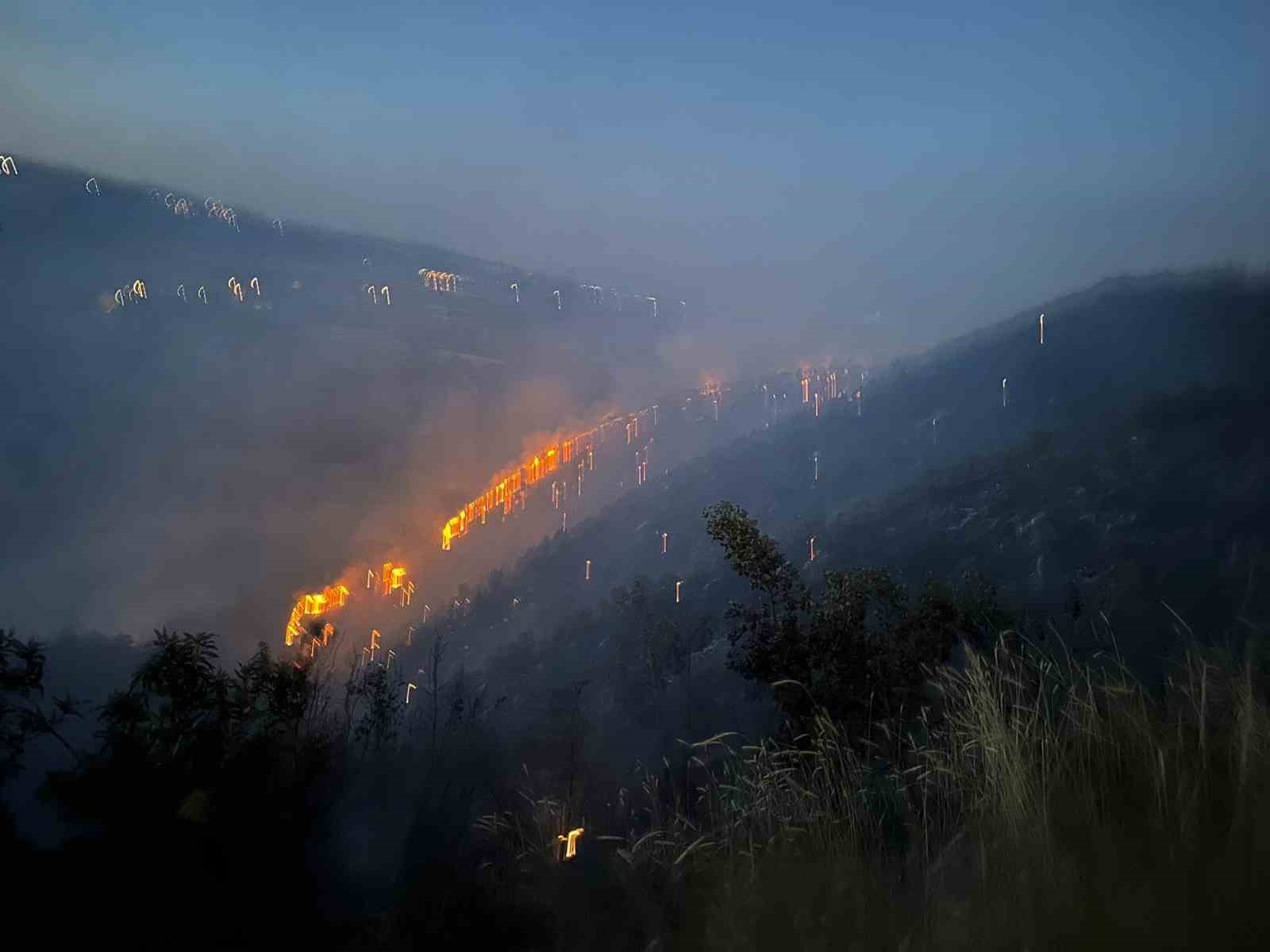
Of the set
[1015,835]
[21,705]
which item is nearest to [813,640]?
[1015,835]

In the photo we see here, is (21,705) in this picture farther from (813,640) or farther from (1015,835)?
(813,640)

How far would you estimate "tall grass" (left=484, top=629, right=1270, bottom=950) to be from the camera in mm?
2768

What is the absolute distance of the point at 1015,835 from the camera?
3348mm

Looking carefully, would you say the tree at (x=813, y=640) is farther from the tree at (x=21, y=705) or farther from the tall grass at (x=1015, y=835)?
the tree at (x=21, y=705)

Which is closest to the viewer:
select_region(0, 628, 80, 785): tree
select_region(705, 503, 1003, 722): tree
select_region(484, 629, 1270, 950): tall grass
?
select_region(484, 629, 1270, 950): tall grass

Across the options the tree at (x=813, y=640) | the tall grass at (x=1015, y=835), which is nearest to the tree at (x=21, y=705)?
the tall grass at (x=1015, y=835)

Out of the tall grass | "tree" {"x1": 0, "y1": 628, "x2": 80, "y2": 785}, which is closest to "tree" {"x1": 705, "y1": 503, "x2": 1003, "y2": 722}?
the tall grass

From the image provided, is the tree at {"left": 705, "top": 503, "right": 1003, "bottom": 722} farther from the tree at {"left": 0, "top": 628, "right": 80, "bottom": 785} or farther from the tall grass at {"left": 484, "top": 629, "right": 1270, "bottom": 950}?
the tree at {"left": 0, "top": 628, "right": 80, "bottom": 785}

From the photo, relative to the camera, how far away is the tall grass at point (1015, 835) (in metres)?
2.77

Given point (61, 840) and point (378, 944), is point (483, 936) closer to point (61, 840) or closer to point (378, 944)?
point (378, 944)

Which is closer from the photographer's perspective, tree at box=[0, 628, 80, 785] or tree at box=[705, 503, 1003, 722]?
tree at box=[0, 628, 80, 785]

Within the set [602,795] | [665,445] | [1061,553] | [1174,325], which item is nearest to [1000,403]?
[1174,325]

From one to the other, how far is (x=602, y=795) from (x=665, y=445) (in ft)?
388

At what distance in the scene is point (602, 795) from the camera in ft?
32.6
